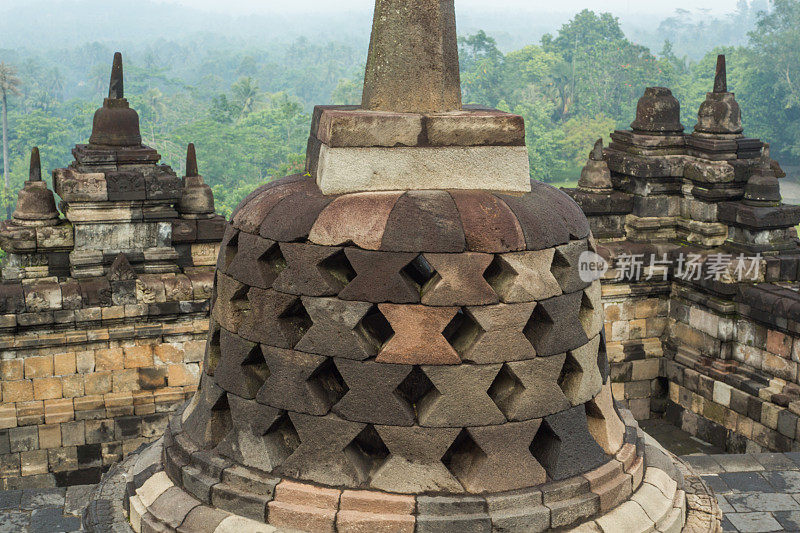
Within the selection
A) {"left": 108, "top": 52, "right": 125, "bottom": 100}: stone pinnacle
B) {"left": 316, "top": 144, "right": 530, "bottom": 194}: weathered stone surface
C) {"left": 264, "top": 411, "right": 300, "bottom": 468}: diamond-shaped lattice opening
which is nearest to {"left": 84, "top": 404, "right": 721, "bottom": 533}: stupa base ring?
{"left": 264, "top": 411, "right": 300, "bottom": 468}: diamond-shaped lattice opening

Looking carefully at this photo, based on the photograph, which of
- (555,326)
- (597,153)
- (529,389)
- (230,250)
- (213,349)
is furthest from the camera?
(597,153)

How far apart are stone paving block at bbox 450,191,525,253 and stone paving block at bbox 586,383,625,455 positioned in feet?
4.02

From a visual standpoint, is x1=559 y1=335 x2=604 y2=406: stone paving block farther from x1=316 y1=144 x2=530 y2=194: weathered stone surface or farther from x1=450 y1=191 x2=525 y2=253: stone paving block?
x1=316 y1=144 x2=530 y2=194: weathered stone surface

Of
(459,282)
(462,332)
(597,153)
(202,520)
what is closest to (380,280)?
(459,282)

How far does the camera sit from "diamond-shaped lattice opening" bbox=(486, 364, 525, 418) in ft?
18.1

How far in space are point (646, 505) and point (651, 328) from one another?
21.0 ft

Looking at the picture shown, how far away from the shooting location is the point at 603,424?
6.04 m

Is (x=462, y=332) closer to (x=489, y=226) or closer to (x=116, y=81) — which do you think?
(x=489, y=226)

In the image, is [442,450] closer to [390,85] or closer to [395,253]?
[395,253]

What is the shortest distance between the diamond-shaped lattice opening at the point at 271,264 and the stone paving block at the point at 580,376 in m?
1.80

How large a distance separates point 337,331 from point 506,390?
1.03 meters

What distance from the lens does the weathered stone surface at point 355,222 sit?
213 inches

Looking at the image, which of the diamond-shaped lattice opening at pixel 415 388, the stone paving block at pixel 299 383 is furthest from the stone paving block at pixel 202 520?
the diamond-shaped lattice opening at pixel 415 388

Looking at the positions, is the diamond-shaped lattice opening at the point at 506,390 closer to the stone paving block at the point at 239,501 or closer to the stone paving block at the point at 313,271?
the stone paving block at the point at 313,271
